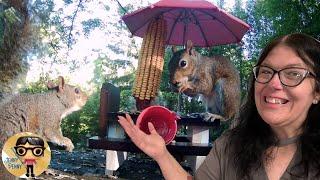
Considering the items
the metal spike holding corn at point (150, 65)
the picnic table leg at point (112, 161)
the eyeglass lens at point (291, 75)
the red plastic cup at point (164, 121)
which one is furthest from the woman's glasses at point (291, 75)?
the picnic table leg at point (112, 161)

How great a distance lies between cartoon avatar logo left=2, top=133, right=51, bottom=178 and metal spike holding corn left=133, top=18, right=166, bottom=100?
1.04ft

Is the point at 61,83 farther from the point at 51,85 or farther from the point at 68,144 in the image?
the point at 68,144

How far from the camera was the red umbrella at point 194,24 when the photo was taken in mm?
1116

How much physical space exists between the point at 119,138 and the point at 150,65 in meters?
0.24

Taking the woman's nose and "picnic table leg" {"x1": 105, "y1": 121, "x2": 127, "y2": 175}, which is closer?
the woman's nose

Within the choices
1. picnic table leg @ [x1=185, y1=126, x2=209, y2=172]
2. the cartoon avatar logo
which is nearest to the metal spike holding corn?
picnic table leg @ [x1=185, y1=126, x2=209, y2=172]

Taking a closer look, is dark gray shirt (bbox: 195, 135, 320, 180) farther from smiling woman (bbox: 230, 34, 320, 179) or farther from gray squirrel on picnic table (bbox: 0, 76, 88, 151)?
gray squirrel on picnic table (bbox: 0, 76, 88, 151)

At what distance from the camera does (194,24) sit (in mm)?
1212

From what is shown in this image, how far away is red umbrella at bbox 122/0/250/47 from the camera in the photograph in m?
1.12

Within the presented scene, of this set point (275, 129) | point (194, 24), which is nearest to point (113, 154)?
point (194, 24)

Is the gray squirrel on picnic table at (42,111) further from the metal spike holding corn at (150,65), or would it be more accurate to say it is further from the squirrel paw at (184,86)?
the squirrel paw at (184,86)

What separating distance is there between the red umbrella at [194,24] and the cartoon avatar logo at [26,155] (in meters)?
0.44

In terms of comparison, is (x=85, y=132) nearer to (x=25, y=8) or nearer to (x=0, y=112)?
(x=0, y=112)

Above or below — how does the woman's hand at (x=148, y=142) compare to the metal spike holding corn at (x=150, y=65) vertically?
below
